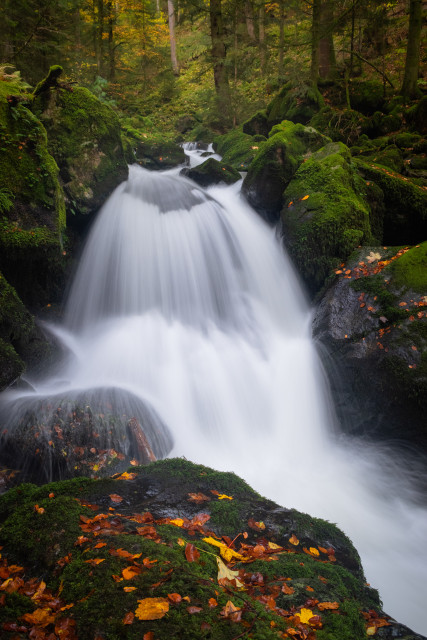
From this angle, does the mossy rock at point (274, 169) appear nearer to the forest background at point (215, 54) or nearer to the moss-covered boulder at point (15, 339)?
the forest background at point (215, 54)

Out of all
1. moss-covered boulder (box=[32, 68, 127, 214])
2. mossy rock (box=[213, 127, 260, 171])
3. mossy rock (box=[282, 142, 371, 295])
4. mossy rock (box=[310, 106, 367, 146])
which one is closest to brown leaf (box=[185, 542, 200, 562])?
mossy rock (box=[282, 142, 371, 295])

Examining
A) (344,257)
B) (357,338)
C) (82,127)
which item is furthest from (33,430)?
(82,127)

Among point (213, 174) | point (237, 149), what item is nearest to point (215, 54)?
point (237, 149)

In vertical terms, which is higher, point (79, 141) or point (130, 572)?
point (79, 141)

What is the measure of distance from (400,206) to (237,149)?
6623 mm

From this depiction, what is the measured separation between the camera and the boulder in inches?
152

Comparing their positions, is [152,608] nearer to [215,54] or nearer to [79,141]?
[79,141]

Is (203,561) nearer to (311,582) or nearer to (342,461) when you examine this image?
(311,582)

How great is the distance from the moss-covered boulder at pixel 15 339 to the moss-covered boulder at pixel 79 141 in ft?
9.52

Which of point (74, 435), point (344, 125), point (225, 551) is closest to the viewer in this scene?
point (225, 551)

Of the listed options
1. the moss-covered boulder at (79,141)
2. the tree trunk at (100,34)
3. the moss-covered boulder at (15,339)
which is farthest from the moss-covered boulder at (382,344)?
the tree trunk at (100,34)

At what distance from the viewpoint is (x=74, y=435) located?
13.3ft

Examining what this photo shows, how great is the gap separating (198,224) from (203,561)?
23.9ft

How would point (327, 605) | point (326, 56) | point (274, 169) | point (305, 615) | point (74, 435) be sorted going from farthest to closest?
point (326, 56) < point (274, 169) < point (74, 435) < point (327, 605) < point (305, 615)
